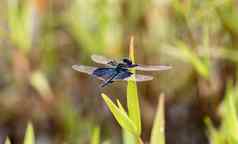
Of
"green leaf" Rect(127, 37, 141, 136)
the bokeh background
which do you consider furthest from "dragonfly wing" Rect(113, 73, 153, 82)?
the bokeh background

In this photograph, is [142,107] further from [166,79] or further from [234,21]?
[234,21]

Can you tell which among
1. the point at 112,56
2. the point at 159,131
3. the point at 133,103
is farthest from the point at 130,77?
the point at 112,56

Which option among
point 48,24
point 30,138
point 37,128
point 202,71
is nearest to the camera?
point 30,138

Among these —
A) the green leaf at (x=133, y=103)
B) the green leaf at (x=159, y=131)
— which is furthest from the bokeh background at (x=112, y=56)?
the green leaf at (x=133, y=103)

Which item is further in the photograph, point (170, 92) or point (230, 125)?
point (170, 92)

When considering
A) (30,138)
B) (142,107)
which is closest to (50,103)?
(142,107)

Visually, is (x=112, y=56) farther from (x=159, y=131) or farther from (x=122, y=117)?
(x=122, y=117)

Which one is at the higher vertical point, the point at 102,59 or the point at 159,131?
the point at 102,59

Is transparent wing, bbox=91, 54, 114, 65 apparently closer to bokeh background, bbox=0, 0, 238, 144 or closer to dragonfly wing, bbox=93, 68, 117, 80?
dragonfly wing, bbox=93, 68, 117, 80
